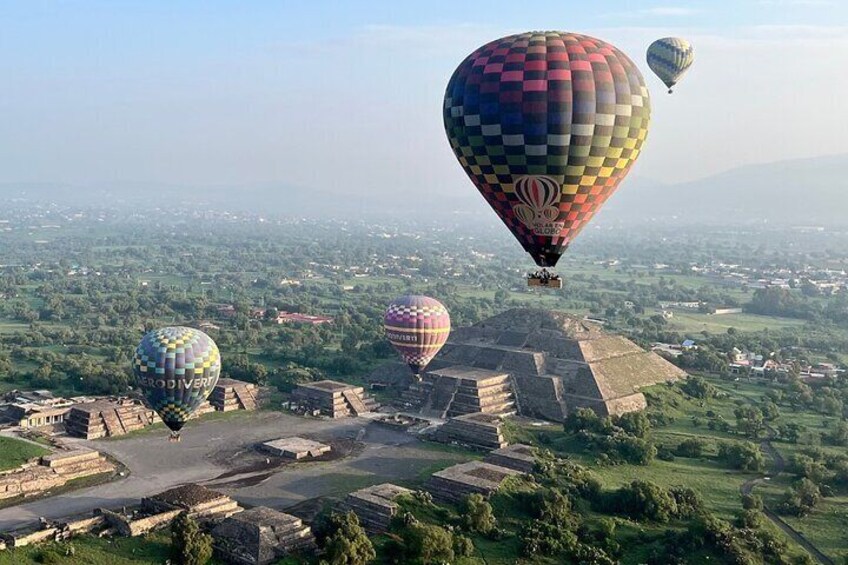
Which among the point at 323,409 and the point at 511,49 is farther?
the point at 323,409

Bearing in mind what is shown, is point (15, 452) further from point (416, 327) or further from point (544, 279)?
point (544, 279)

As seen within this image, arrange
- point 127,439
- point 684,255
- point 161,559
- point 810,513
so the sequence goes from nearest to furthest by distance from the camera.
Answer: point 161,559, point 810,513, point 127,439, point 684,255

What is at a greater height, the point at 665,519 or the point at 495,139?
the point at 495,139

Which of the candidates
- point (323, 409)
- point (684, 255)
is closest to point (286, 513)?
point (323, 409)

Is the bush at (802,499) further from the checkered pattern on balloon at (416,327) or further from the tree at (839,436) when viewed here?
the checkered pattern on balloon at (416,327)

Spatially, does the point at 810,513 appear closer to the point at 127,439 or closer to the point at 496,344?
the point at 496,344

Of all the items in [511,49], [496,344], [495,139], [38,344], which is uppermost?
[511,49]

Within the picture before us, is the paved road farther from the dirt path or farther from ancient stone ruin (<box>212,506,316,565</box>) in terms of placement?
the dirt path
